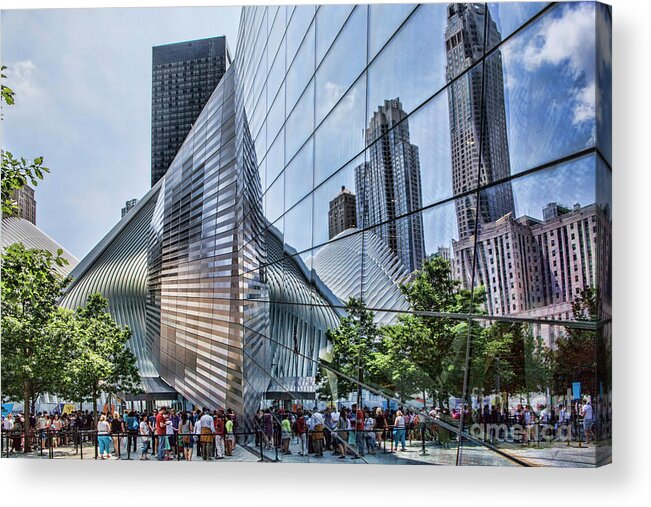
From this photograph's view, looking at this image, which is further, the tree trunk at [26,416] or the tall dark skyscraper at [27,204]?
the tall dark skyscraper at [27,204]

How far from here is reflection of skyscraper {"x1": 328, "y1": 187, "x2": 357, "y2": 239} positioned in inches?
Answer: 458

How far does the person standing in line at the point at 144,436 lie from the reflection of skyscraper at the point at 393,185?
16.7 feet

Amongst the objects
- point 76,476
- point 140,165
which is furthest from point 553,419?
point 140,165

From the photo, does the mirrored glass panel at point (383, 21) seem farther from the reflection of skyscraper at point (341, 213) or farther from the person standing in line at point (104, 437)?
the person standing in line at point (104, 437)

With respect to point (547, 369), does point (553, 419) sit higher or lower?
lower

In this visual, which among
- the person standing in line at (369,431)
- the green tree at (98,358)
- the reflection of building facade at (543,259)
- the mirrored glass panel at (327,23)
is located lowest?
the person standing in line at (369,431)

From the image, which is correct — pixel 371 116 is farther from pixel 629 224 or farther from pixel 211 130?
pixel 211 130

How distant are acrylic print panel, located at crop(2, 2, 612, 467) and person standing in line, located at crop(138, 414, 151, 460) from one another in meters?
0.03

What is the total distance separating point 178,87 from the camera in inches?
643

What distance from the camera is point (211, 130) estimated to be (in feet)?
55.1

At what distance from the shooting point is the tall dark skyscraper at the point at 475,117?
30.7 feet

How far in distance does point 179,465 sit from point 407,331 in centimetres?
440

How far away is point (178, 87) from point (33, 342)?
572 cm

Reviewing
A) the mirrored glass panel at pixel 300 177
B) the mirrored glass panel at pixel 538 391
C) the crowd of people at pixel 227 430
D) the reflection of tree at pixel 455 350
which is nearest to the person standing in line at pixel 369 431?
the crowd of people at pixel 227 430
